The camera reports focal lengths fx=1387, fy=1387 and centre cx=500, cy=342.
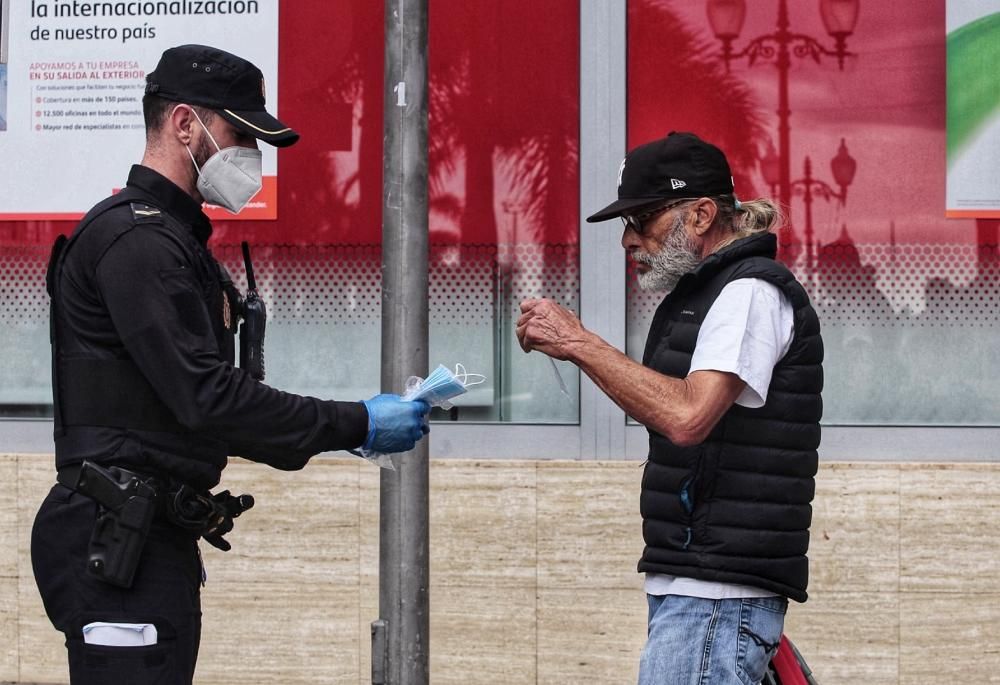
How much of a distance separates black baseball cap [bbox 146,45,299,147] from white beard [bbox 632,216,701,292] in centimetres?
90

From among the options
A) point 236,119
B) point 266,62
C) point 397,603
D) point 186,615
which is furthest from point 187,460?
point 266,62

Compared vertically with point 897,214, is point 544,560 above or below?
below

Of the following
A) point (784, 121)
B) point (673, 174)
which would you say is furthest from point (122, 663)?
point (784, 121)

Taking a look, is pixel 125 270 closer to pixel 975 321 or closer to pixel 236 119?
pixel 236 119

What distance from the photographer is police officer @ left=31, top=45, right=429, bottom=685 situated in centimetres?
296

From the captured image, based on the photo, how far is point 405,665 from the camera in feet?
16.1

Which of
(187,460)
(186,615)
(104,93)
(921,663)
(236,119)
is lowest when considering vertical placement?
(921,663)

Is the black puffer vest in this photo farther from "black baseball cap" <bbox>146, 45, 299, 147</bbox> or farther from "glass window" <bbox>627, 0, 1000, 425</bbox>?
"glass window" <bbox>627, 0, 1000, 425</bbox>

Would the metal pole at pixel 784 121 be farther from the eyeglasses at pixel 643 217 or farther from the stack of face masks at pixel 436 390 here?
the stack of face masks at pixel 436 390

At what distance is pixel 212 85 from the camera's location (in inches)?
130

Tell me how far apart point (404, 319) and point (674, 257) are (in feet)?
5.70

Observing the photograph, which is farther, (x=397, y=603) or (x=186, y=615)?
(x=397, y=603)

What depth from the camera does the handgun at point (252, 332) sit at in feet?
11.4

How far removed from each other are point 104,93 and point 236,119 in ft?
11.6
